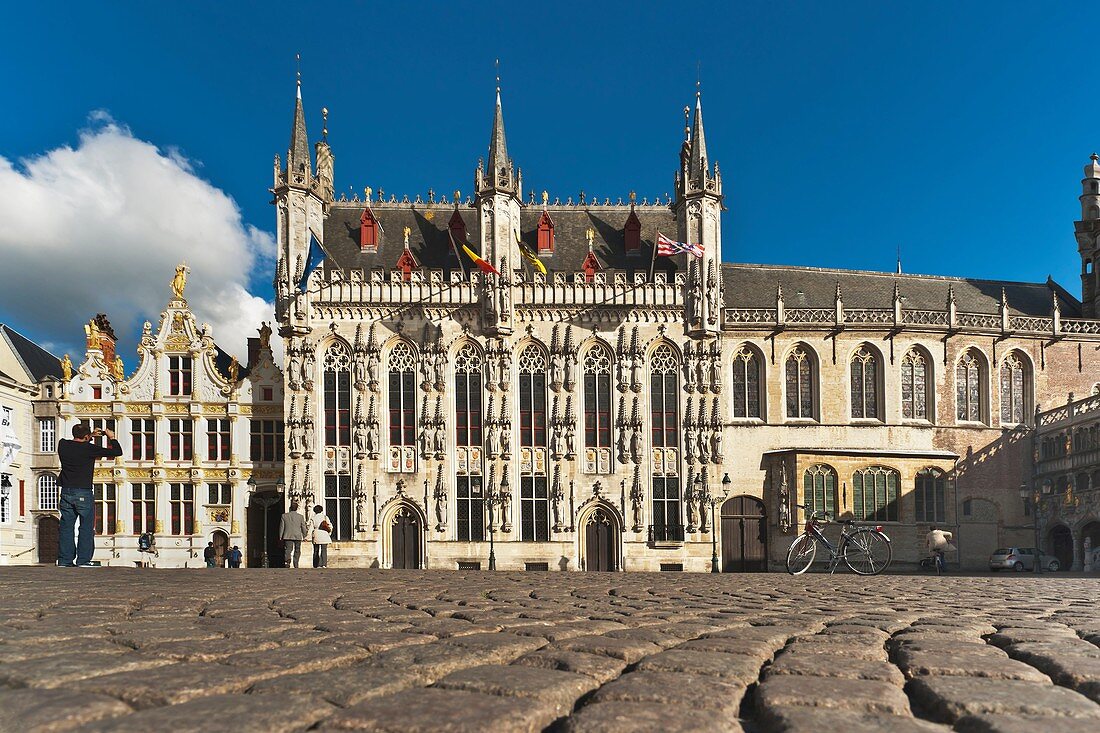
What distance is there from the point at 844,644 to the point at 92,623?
5091 millimetres

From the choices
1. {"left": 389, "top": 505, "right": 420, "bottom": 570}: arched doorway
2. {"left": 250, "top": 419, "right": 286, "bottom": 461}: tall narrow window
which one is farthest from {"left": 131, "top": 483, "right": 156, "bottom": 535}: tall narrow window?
{"left": 389, "top": 505, "right": 420, "bottom": 570}: arched doorway

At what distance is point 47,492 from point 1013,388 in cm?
4131

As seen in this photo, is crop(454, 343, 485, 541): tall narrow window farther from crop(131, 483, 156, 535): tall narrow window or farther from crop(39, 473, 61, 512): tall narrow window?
crop(39, 473, 61, 512): tall narrow window

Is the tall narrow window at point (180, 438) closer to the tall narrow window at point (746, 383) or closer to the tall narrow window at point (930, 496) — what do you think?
the tall narrow window at point (746, 383)

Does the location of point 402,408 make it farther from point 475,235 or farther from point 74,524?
point 74,524

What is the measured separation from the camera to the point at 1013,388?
41250mm

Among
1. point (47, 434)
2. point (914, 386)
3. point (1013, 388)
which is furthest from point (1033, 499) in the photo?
point (47, 434)

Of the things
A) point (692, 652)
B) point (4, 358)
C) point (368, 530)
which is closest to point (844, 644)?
point (692, 652)

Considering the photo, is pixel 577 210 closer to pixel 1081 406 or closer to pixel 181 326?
pixel 181 326

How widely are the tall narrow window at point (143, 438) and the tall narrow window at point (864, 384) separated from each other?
1154 inches

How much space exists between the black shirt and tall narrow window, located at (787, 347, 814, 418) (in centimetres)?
2932

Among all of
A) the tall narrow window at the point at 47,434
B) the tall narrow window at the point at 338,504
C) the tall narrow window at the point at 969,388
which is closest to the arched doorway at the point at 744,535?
the tall narrow window at the point at 969,388

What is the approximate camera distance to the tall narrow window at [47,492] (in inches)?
1581

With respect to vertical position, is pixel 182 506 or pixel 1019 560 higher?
pixel 182 506
